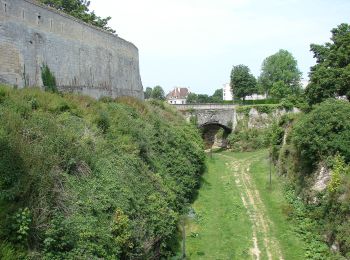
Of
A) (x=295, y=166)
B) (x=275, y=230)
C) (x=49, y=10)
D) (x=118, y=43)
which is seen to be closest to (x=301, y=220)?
(x=275, y=230)

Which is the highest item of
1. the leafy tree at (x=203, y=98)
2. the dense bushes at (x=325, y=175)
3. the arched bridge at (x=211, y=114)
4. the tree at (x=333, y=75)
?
the leafy tree at (x=203, y=98)

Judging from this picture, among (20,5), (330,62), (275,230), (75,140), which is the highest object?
(20,5)

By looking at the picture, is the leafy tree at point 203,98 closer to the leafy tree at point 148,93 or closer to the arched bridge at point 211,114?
the leafy tree at point 148,93

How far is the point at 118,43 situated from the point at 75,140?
17424mm

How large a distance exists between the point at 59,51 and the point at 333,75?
561 inches

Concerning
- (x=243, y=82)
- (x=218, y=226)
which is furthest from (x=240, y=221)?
(x=243, y=82)

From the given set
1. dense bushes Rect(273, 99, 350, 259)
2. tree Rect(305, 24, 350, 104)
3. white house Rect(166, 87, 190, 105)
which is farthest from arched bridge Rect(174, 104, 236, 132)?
white house Rect(166, 87, 190, 105)

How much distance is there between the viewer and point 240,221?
19141 millimetres

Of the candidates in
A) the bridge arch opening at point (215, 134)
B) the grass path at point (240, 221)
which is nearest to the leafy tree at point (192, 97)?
the bridge arch opening at point (215, 134)

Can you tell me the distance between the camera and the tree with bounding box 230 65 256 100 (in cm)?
5944

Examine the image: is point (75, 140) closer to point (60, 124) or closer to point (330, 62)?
point (60, 124)

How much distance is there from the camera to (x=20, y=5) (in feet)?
58.6

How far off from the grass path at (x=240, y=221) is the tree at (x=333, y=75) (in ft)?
18.2

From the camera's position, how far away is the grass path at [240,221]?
16.1 m
